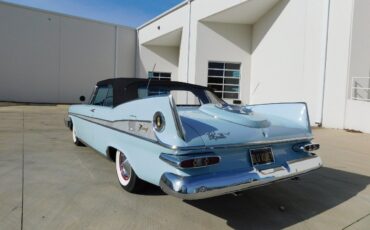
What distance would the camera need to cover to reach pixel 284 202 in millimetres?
3949

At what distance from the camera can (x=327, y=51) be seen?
37.4 ft

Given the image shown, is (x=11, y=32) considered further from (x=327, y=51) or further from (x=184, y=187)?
(x=184, y=187)

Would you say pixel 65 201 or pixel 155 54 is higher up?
pixel 155 54

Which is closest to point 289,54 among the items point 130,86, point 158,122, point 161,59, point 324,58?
point 324,58

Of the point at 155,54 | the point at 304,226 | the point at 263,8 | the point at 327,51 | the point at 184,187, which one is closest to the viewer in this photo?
the point at 184,187

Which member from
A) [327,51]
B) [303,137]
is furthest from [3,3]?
[303,137]

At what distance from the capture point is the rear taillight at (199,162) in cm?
291

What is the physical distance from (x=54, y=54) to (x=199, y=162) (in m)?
20.3

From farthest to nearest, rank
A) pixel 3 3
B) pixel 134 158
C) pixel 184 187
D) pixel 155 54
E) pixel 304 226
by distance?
pixel 155 54
pixel 3 3
pixel 134 158
pixel 304 226
pixel 184 187

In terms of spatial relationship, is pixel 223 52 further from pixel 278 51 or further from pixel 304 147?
pixel 304 147

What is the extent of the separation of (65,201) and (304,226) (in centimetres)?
256

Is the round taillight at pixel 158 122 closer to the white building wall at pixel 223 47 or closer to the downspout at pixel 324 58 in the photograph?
the downspout at pixel 324 58

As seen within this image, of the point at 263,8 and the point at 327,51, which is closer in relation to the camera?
the point at 327,51

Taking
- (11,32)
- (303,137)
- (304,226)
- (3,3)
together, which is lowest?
(304,226)
